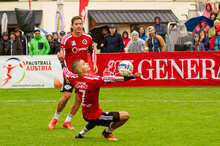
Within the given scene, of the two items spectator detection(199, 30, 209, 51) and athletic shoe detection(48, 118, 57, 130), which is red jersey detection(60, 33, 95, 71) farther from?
spectator detection(199, 30, 209, 51)

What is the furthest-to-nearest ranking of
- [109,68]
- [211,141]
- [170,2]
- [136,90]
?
[170,2] < [109,68] < [136,90] < [211,141]

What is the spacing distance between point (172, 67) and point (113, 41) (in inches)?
98.0

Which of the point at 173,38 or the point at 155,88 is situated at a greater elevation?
the point at 173,38

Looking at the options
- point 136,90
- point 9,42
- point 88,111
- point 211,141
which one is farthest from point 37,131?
point 9,42

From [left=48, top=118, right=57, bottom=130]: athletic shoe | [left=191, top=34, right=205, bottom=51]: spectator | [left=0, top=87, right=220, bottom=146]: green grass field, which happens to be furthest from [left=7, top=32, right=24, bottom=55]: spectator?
[left=48, top=118, right=57, bottom=130]: athletic shoe

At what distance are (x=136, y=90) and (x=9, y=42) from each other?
20.8ft

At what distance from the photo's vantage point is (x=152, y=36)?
19188 millimetres

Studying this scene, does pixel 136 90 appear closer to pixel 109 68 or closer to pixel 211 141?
pixel 109 68

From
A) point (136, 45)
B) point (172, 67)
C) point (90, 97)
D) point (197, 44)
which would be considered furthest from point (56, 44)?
point (90, 97)

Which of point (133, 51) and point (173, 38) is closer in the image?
point (133, 51)

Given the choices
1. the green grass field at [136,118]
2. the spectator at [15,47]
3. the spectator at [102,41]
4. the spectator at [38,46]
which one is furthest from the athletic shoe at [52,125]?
the spectator at [15,47]

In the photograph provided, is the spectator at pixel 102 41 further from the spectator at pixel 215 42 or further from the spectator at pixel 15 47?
the spectator at pixel 215 42

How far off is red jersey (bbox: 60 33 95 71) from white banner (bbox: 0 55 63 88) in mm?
9354

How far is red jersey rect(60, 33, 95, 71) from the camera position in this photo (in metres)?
10.1
